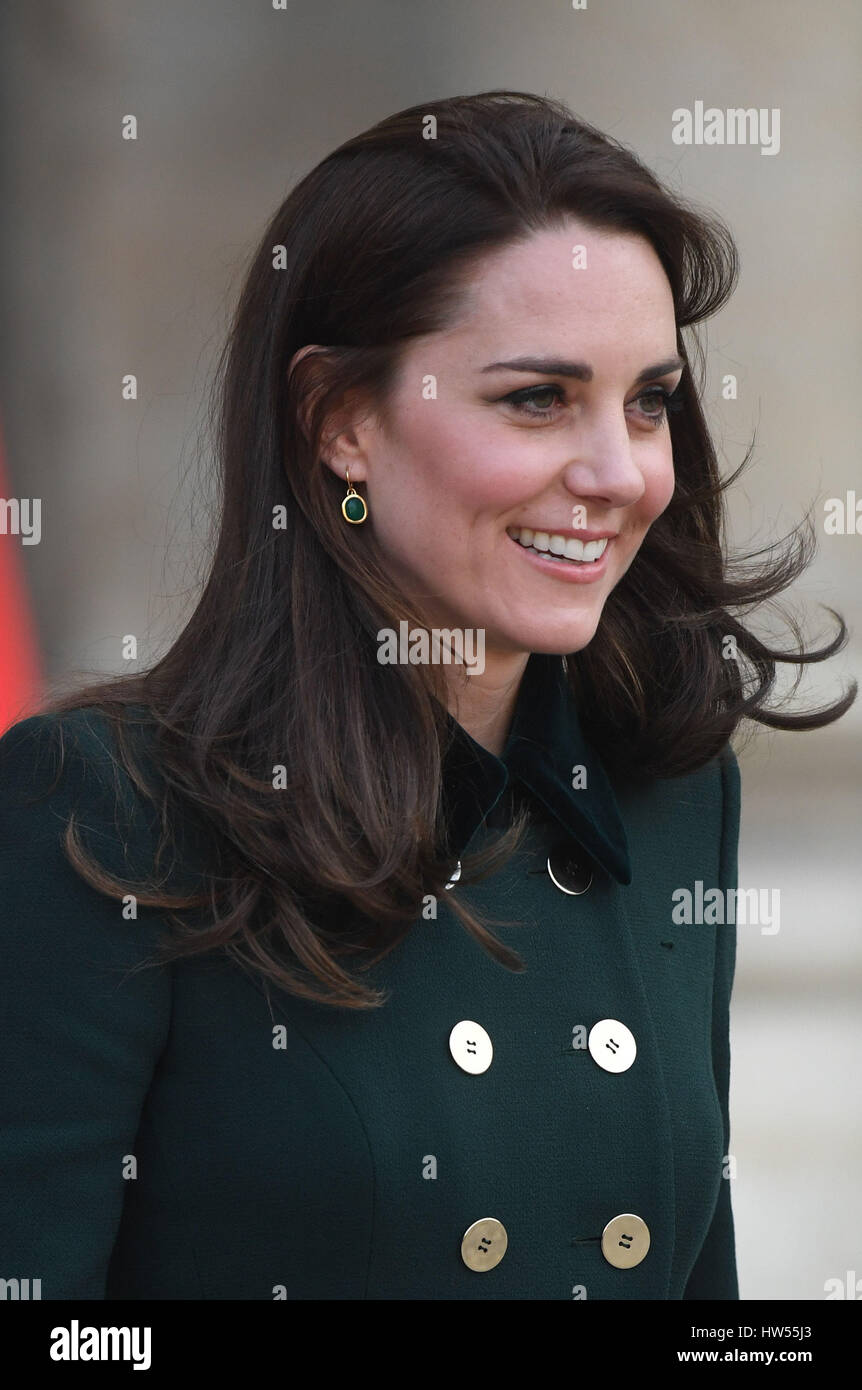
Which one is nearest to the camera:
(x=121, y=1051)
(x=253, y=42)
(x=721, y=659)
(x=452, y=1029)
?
(x=121, y=1051)

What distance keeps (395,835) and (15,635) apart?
3.04 m

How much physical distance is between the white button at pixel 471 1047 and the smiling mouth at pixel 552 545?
1.61ft

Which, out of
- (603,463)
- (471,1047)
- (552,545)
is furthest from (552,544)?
(471,1047)

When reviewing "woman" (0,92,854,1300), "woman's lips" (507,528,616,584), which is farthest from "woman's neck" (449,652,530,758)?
"woman's lips" (507,528,616,584)

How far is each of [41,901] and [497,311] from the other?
739 millimetres

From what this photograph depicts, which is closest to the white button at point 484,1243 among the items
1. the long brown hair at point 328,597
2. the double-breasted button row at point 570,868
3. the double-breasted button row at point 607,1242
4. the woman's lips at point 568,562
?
the double-breasted button row at point 607,1242

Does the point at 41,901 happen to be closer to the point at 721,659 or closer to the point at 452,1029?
the point at 452,1029

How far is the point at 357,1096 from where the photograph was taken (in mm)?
1630

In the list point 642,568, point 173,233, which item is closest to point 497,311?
point 642,568

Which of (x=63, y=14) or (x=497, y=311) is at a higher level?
(x=63, y=14)

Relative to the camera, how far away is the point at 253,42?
4.57 m

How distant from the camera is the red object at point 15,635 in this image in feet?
14.6

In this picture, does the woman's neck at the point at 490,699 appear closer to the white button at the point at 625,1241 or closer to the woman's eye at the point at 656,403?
the woman's eye at the point at 656,403

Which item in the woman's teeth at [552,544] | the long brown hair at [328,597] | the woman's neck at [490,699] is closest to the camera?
the long brown hair at [328,597]
